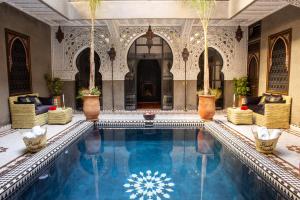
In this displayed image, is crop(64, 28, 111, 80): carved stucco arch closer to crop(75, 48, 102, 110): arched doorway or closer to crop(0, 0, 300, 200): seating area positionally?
crop(0, 0, 300, 200): seating area

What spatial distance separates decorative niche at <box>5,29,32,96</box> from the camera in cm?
670

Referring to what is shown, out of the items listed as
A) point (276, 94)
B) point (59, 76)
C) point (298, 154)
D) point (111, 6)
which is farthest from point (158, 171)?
point (59, 76)

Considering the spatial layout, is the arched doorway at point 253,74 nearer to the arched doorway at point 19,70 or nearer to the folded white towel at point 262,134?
the folded white towel at point 262,134

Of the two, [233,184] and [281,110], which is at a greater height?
[281,110]

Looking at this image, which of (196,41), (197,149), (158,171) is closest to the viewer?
(158,171)

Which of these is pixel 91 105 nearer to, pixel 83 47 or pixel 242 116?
pixel 83 47

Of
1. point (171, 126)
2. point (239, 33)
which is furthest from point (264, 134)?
point (239, 33)

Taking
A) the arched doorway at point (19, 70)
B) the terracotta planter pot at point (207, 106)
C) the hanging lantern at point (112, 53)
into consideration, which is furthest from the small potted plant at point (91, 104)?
the terracotta planter pot at point (207, 106)

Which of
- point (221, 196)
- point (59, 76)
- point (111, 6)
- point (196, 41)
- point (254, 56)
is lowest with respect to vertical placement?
point (221, 196)

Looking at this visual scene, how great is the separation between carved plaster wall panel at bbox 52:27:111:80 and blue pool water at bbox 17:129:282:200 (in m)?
4.48

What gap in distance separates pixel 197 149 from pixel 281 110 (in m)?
2.73

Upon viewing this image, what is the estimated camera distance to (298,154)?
4.39 meters

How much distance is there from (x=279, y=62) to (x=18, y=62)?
7.39 meters

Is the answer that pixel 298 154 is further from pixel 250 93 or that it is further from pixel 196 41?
pixel 196 41
